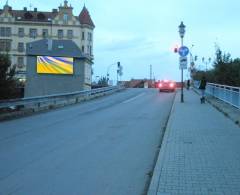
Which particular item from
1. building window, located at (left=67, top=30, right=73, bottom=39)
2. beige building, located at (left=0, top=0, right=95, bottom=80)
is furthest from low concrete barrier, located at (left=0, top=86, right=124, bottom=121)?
building window, located at (left=67, top=30, right=73, bottom=39)

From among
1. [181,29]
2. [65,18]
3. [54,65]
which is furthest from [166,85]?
[65,18]

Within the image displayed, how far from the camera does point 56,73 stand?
53.6m

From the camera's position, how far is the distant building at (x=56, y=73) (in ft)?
174

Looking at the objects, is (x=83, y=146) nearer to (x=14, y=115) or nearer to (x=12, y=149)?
(x=12, y=149)

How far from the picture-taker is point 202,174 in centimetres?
905

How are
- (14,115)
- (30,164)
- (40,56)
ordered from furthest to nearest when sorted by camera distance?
(40,56) → (14,115) → (30,164)

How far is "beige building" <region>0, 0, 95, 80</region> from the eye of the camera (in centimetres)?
11994

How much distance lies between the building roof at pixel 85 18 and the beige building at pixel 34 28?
235 cm

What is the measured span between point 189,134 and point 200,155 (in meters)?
3.94

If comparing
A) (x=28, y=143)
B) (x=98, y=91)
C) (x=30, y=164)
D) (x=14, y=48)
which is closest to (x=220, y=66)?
(x=98, y=91)

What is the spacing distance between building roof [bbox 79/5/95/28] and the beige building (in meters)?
2.35

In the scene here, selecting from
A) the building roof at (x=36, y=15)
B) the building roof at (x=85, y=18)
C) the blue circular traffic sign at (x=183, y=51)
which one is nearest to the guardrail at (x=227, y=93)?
the blue circular traffic sign at (x=183, y=51)

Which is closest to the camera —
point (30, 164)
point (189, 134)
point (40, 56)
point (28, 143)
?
point (30, 164)

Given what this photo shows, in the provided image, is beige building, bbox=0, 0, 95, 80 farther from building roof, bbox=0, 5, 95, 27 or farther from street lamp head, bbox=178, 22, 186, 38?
street lamp head, bbox=178, 22, 186, 38
